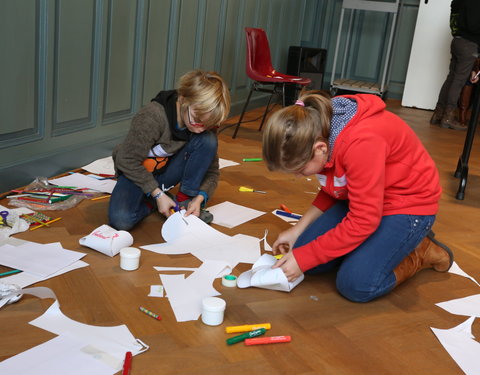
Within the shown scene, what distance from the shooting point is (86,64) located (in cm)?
263

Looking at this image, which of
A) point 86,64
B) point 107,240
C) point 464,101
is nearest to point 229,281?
point 107,240

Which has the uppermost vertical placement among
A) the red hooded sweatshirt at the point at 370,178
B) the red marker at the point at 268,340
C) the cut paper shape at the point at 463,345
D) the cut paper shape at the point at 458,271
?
the red hooded sweatshirt at the point at 370,178

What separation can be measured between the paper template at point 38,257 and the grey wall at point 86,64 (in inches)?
24.3

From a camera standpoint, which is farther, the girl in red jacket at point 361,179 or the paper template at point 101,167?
the paper template at point 101,167

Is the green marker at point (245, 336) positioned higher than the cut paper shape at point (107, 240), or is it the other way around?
the cut paper shape at point (107, 240)

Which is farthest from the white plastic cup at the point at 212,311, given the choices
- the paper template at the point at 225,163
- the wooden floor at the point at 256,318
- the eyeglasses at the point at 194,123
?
the paper template at the point at 225,163

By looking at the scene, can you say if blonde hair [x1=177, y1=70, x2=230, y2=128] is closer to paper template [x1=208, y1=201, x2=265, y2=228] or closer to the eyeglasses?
the eyeglasses

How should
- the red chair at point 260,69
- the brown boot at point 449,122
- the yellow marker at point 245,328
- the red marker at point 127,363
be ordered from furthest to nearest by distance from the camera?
the brown boot at point 449,122 → the red chair at point 260,69 → the yellow marker at point 245,328 → the red marker at point 127,363

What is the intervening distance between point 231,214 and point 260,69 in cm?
212

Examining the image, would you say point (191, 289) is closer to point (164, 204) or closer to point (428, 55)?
point (164, 204)

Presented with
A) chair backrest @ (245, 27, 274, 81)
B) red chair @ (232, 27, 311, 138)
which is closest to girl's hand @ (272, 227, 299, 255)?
red chair @ (232, 27, 311, 138)

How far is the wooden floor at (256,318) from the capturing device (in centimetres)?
132

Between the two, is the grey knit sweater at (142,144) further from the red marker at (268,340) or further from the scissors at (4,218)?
the red marker at (268,340)

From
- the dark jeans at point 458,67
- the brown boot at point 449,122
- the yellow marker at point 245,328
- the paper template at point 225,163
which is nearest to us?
the yellow marker at point 245,328
